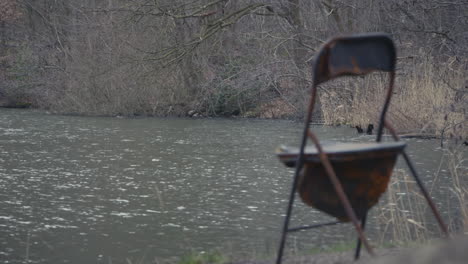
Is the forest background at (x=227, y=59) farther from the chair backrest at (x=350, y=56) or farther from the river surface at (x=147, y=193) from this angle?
the chair backrest at (x=350, y=56)

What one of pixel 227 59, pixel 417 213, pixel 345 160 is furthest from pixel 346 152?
pixel 227 59

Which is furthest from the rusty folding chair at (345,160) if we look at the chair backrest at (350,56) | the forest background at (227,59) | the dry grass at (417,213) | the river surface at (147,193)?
the forest background at (227,59)

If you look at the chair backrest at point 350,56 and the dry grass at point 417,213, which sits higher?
the chair backrest at point 350,56

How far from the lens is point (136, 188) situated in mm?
13609

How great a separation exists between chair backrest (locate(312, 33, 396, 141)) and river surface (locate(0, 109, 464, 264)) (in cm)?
346

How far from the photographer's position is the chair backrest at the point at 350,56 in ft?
14.8

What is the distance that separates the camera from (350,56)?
15.2 ft

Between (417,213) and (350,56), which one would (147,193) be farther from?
(350,56)

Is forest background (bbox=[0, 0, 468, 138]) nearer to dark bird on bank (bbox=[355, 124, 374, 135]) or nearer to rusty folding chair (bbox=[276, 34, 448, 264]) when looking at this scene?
dark bird on bank (bbox=[355, 124, 374, 135])

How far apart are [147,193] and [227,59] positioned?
1647 centimetres

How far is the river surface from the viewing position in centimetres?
923

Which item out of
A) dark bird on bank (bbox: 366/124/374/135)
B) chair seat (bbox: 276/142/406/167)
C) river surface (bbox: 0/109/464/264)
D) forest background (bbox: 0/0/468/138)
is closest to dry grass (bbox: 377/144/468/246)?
river surface (bbox: 0/109/464/264)

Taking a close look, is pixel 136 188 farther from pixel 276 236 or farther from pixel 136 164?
pixel 276 236

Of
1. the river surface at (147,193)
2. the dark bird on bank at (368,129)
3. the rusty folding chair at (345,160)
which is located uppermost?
the rusty folding chair at (345,160)
